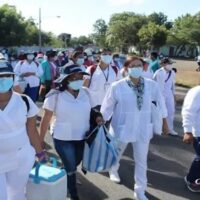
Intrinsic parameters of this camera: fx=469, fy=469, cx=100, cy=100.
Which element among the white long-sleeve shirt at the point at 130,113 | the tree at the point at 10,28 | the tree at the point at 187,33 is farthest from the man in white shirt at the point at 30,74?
the tree at the point at 187,33

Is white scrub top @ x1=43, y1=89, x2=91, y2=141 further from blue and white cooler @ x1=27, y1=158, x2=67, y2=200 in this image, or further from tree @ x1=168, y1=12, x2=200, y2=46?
tree @ x1=168, y1=12, x2=200, y2=46

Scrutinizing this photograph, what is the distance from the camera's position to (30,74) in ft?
36.9

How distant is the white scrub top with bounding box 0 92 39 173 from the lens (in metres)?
3.96

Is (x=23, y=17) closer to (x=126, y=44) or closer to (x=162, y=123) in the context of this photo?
(x=126, y=44)

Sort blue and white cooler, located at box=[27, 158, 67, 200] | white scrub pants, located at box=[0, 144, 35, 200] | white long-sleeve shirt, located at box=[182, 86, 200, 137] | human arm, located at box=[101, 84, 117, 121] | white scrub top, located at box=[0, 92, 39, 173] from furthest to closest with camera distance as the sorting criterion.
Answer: white long-sleeve shirt, located at box=[182, 86, 200, 137] → human arm, located at box=[101, 84, 117, 121] → blue and white cooler, located at box=[27, 158, 67, 200] → white scrub pants, located at box=[0, 144, 35, 200] → white scrub top, located at box=[0, 92, 39, 173]

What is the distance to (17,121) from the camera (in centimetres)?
403

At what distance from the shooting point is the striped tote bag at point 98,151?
17.5ft

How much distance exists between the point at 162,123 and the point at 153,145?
11.1 ft

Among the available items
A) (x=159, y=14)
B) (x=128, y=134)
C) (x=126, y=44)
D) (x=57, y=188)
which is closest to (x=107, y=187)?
(x=128, y=134)

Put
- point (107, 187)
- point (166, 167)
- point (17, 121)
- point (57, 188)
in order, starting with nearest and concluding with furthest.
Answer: point (17, 121), point (57, 188), point (107, 187), point (166, 167)

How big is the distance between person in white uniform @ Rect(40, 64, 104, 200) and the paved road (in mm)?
946

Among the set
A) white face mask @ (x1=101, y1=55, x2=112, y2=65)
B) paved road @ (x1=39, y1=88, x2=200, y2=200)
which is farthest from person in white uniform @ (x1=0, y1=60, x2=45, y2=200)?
white face mask @ (x1=101, y1=55, x2=112, y2=65)

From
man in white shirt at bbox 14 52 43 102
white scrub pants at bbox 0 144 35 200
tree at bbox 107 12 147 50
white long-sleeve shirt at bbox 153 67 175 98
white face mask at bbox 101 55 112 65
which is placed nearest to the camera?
white scrub pants at bbox 0 144 35 200

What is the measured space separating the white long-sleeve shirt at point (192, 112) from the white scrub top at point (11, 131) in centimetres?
250
